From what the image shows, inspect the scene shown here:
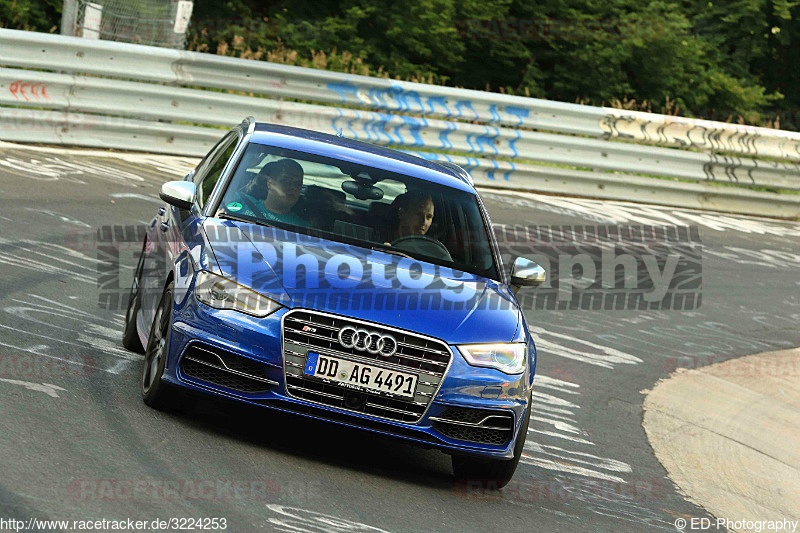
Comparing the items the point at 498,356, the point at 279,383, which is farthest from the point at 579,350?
the point at 279,383

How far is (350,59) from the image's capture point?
26297 mm

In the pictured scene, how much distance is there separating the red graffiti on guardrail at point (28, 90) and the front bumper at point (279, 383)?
912 cm

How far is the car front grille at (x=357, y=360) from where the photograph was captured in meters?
5.93

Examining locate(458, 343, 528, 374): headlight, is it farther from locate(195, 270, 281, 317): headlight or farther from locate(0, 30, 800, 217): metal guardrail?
locate(0, 30, 800, 217): metal guardrail

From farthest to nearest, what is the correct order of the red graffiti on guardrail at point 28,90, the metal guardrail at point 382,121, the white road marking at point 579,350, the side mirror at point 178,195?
the metal guardrail at point 382,121
the red graffiti on guardrail at point 28,90
the white road marking at point 579,350
the side mirror at point 178,195

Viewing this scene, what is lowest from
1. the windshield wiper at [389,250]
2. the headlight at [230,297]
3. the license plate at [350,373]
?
the license plate at [350,373]

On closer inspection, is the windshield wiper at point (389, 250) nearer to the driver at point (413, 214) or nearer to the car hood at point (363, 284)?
the car hood at point (363, 284)

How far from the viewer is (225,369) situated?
19.8 ft

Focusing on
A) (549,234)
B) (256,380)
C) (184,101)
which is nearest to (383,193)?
(256,380)

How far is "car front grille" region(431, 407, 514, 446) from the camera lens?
6.13 metres

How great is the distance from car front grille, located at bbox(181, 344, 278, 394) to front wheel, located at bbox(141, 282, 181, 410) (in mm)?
171

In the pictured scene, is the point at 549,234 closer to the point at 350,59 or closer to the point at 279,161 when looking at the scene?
the point at 279,161

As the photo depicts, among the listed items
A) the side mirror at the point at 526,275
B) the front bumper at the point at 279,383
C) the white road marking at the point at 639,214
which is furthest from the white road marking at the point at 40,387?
the white road marking at the point at 639,214

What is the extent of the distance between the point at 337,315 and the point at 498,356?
2.92ft
